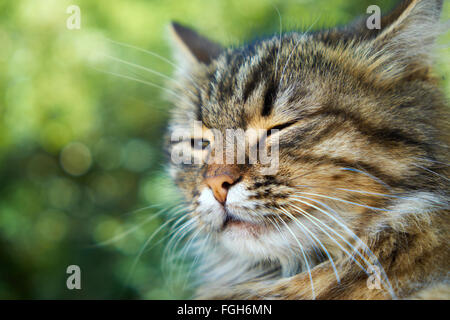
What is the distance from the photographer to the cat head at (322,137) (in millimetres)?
1013

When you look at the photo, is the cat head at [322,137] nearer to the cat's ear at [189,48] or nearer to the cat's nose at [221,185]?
the cat's nose at [221,185]

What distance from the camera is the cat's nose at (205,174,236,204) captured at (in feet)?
3.50

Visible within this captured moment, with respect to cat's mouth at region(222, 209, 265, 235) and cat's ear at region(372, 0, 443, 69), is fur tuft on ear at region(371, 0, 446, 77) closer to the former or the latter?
cat's ear at region(372, 0, 443, 69)

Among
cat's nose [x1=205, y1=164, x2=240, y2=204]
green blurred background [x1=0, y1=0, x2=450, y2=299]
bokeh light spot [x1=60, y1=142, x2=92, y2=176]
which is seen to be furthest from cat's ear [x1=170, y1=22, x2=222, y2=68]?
bokeh light spot [x1=60, y1=142, x2=92, y2=176]

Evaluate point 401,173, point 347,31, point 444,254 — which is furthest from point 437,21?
point 444,254

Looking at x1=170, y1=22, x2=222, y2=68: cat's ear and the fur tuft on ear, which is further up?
x1=170, y1=22, x2=222, y2=68: cat's ear

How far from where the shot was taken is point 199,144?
1357mm

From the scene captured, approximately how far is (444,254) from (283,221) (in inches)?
16.5

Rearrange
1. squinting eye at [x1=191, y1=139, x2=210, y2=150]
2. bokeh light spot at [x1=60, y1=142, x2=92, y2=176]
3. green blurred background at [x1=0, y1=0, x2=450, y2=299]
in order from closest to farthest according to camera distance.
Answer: squinting eye at [x1=191, y1=139, x2=210, y2=150] < green blurred background at [x1=0, y1=0, x2=450, y2=299] < bokeh light spot at [x1=60, y1=142, x2=92, y2=176]

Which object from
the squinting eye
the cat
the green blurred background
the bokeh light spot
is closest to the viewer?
the cat

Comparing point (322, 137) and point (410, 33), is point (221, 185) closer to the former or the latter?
point (322, 137)

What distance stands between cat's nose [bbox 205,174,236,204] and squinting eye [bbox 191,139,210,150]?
252mm

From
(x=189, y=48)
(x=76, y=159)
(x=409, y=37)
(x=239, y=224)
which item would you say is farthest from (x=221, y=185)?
(x=76, y=159)

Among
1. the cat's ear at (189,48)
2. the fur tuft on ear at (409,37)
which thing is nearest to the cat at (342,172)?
the fur tuft on ear at (409,37)
